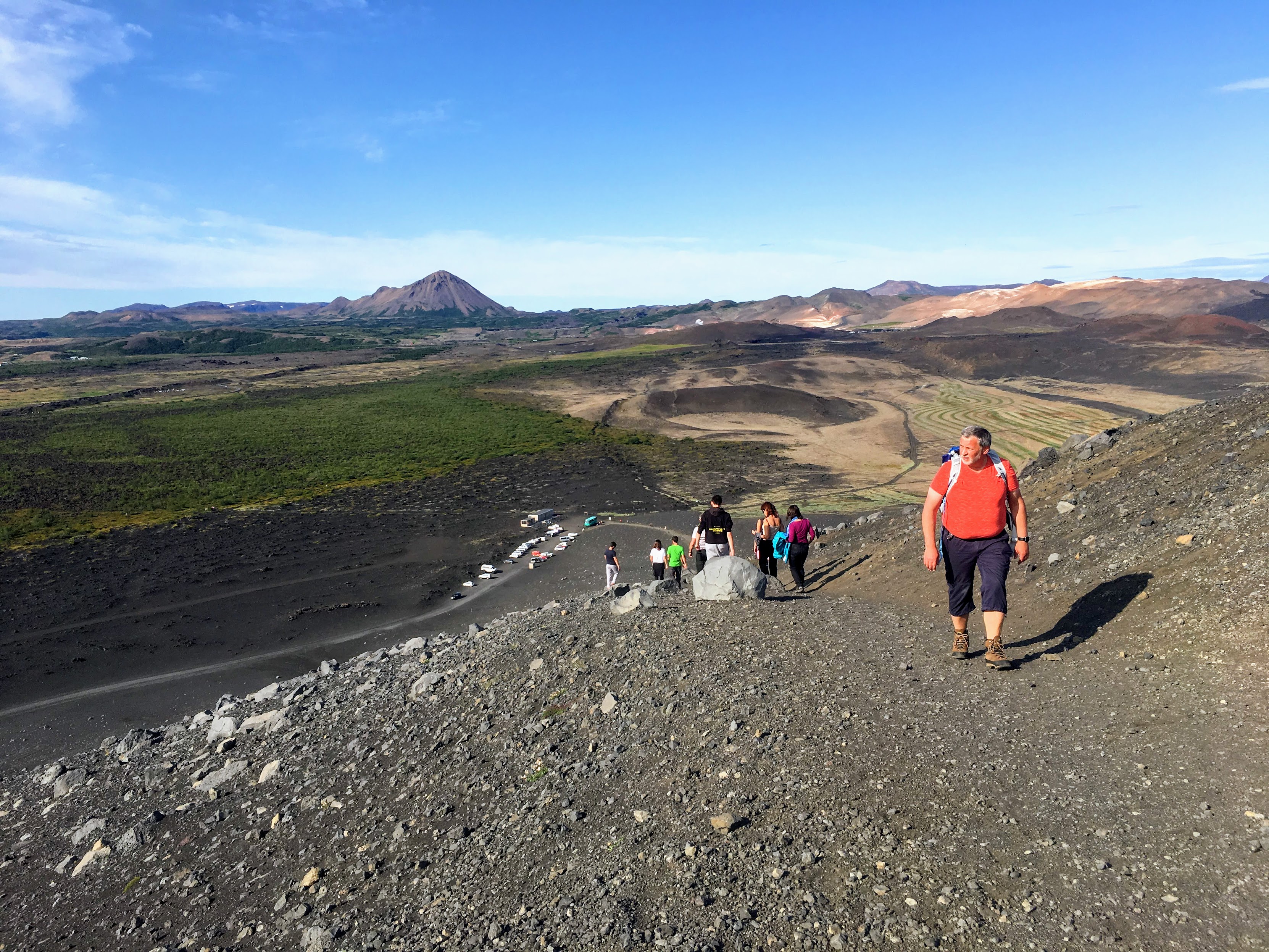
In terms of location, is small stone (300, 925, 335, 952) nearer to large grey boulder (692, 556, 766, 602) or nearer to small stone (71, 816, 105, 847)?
small stone (71, 816, 105, 847)

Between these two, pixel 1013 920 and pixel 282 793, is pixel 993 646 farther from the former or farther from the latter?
pixel 282 793

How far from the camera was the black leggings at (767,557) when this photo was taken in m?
13.5

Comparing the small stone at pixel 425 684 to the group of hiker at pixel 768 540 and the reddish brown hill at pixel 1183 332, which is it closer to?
the group of hiker at pixel 768 540

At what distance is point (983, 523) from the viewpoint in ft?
21.9

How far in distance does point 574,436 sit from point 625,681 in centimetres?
4773

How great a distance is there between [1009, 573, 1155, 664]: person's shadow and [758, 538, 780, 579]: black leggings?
573 cm

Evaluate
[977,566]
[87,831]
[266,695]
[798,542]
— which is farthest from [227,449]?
[977,566]

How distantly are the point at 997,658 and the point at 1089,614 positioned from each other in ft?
5.67

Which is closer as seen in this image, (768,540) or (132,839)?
(132,839)

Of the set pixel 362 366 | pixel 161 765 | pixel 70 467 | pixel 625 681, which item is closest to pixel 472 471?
pixel 70 467

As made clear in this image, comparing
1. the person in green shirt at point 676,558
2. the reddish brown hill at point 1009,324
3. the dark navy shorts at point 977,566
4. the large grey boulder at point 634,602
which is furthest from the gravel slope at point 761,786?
the reddish brown hill at point 1009,324

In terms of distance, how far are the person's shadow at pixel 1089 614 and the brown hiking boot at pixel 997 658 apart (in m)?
0.30

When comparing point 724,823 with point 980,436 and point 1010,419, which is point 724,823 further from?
point 1010,419

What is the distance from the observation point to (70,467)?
154 feet
